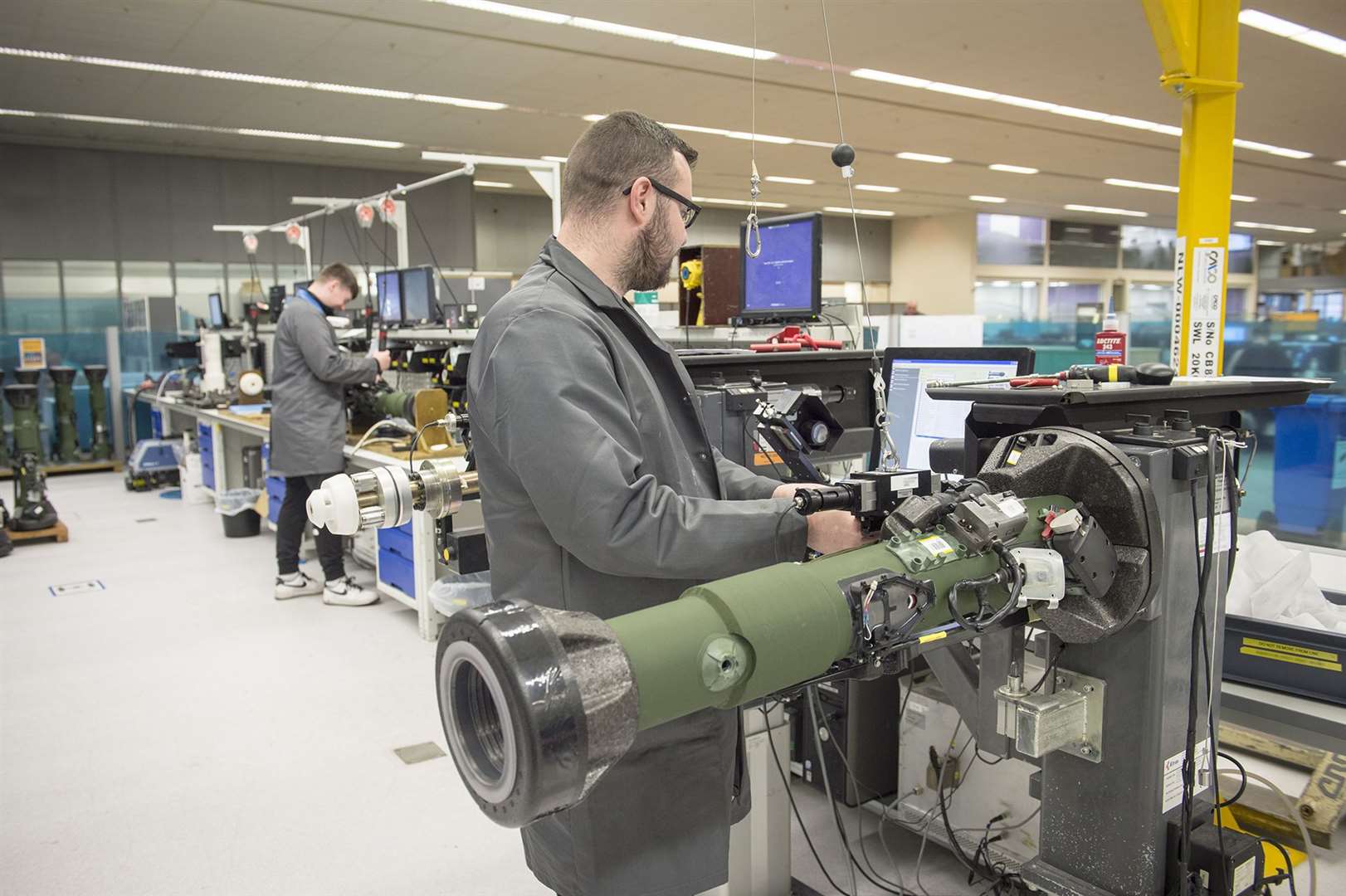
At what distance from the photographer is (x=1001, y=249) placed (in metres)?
16.0

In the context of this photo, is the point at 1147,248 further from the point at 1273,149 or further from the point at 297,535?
the point at 297,535

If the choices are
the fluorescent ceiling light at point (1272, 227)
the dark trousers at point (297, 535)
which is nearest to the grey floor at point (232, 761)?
the dark trousers at point (297, 535)

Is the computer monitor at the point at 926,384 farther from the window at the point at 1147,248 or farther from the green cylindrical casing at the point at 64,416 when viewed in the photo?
the window at the point at 1147,248

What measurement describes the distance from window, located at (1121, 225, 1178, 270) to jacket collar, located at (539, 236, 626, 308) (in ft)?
61.0

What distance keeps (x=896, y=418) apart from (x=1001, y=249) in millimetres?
14916

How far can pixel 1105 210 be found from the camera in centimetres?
1515

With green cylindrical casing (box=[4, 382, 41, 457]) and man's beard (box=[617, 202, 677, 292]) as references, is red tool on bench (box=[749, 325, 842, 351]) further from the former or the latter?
green cylindrical casing (box=[4, 382, 41, 457])

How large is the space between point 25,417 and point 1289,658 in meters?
8.46

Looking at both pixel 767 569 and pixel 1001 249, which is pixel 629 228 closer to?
pixel 767 569

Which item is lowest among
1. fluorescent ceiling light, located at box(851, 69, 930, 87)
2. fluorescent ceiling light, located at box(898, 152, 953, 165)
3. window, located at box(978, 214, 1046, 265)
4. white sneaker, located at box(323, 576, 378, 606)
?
white sneaker, located at box(323, 576, 378, 606)

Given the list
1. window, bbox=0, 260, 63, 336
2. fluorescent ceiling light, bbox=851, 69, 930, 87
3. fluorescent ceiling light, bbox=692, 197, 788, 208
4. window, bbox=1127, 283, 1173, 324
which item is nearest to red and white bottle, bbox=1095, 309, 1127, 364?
fluorescent ceiling light, bbox=851, 69, 930, 87

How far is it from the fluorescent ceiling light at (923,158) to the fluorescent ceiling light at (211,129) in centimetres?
567

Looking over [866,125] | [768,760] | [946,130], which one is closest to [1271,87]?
[946,130]

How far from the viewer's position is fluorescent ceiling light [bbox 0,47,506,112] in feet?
22.2
